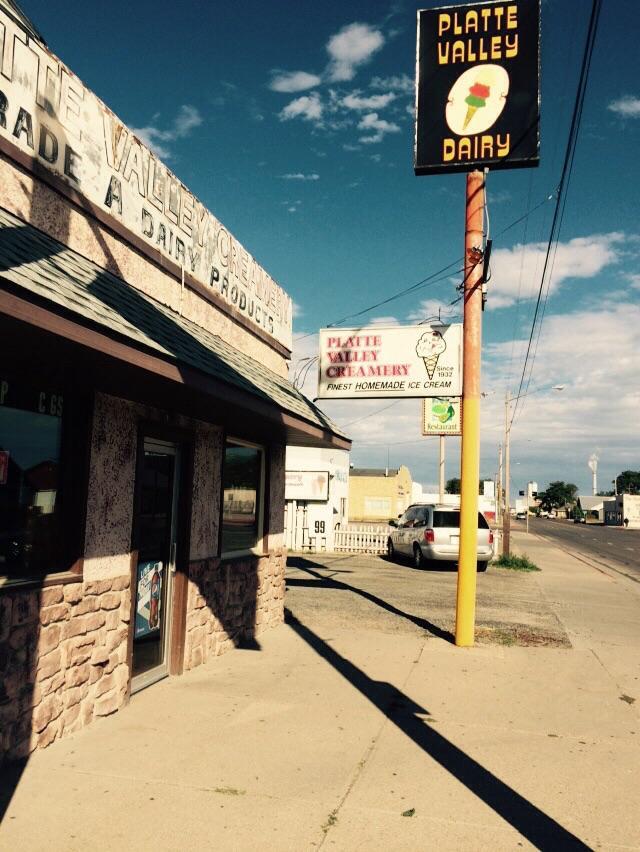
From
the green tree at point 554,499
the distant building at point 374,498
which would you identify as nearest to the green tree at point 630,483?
the green tree at point 554,499

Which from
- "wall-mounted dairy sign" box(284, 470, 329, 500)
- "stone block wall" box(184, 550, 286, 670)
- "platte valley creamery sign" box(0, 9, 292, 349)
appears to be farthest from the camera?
"wall-mounted dairy sign" box(284, 470, 329, 500)

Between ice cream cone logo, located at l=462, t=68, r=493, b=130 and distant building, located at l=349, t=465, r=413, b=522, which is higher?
ice cream cone logo, located at l=462, t=68, r=493, b=130

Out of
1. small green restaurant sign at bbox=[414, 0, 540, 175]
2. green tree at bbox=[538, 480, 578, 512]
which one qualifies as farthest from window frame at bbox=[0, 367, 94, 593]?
green tree at bbox=[538, 480, 578, 512]

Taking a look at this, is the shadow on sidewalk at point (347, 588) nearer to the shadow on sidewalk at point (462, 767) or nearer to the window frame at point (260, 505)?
the shadow on sidewalk at point (462, 767)

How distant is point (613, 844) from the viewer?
3.69 m

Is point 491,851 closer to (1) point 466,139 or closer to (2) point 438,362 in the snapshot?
(2) point 438,362

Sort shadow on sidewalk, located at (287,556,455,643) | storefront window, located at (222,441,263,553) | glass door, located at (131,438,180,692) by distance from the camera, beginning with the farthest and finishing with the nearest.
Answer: shadow on sidewalk, located at (287,556,455,643) → storefront window, located at (222,441,263,553) → glass door, located at (131,438,180,692)

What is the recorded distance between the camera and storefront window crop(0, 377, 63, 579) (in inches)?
182

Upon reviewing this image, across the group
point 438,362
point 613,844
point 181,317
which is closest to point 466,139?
point 438,362

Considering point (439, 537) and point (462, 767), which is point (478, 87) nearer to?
point (462, 767)

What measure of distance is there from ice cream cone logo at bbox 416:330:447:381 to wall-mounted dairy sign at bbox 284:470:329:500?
13916 mm

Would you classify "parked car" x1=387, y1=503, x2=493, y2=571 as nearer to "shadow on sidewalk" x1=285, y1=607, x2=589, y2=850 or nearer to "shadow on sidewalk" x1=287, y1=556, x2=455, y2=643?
"shadow on sidewalk" x1=287, y1=556, x2=455, y2=643

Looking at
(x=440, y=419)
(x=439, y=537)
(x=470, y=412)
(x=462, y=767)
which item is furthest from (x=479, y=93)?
(x=440, y=419)

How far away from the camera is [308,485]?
24.0 metres
